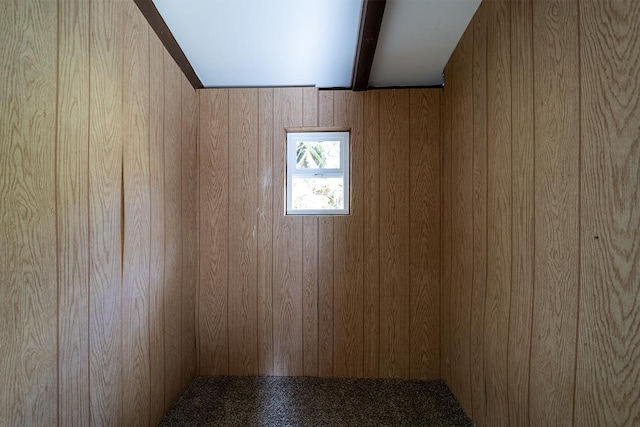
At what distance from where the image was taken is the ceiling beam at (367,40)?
143 cm

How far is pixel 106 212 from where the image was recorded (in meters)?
1.26

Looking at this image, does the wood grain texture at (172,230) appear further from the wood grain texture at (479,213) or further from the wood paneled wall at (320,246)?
→ the wood grain texture at (479,213)

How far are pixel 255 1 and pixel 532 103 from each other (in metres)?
1.39

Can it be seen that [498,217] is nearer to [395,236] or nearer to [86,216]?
[395,236]

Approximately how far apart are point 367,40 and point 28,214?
5.50 ft

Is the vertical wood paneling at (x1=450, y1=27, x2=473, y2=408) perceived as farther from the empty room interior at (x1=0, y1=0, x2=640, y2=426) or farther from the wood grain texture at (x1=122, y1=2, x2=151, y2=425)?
the wood grain texture at (x1=122, y1=2, x2=151, y2=425)

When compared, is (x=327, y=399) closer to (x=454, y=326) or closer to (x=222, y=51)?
(x=454, y=326)

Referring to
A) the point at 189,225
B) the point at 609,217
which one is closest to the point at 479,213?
the point at 609,217

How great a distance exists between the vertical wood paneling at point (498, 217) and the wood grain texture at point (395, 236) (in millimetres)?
732

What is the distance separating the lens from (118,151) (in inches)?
52.6

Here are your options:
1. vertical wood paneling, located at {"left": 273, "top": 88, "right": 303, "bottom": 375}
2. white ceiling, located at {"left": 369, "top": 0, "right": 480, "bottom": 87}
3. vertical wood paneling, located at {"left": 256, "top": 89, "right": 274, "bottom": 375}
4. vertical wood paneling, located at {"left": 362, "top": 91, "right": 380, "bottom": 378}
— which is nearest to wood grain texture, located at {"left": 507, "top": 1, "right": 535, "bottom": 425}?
white ceiling, located at {"left": 369, "top": 0, "right": 480, "bottom": 87}

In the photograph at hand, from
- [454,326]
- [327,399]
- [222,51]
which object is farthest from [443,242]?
[222,51]

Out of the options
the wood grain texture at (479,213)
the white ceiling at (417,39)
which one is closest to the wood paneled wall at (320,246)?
the white ceiling at (417,39)

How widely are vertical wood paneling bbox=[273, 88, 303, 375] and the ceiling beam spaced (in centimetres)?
48
